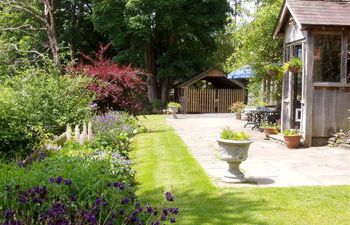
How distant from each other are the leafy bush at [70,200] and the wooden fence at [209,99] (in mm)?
25963

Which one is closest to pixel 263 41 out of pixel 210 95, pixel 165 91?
pixel 210 95

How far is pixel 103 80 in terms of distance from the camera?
601 inches

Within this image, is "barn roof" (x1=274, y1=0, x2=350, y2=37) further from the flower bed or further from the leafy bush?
the leafy bush

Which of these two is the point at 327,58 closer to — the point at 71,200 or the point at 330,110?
the point at 330,110

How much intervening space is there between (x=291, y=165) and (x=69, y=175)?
6.09 metres

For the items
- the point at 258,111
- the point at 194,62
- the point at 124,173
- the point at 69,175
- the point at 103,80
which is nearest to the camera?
the point at 69,175

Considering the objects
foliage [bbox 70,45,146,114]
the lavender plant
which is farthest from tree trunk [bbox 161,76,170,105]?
the lavender plant

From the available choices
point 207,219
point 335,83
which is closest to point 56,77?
point 335,83

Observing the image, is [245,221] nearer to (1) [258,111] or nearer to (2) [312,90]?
(2) [312,90]

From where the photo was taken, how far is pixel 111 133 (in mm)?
10820

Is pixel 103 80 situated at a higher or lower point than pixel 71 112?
higher

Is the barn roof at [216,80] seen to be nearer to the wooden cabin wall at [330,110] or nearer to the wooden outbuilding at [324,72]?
the wooden outbuilding at [324,72]

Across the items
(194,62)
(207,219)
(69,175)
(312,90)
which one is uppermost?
(194,62)

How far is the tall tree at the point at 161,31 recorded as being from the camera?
29.8m
